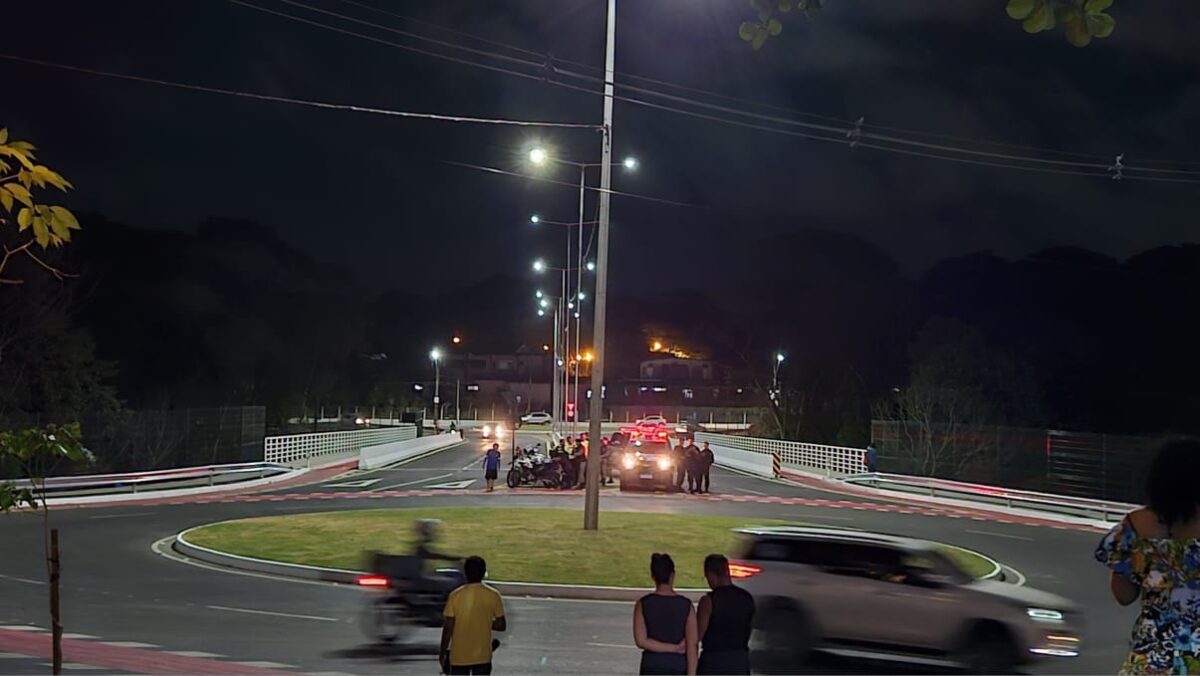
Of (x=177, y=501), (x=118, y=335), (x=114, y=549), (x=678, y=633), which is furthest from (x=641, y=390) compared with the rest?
(x=678, y=633)

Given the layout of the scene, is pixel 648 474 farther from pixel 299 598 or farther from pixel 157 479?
pixel 299 598

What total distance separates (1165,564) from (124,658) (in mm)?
10209

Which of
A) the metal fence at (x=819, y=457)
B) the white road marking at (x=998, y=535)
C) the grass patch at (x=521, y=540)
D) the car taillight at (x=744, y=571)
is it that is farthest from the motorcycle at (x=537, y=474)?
the car taillight at (x=744, y=571)

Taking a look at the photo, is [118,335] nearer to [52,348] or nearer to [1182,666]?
[52,348]

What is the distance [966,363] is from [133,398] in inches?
1761

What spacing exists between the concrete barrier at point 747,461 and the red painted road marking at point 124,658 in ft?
136

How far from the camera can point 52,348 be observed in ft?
156

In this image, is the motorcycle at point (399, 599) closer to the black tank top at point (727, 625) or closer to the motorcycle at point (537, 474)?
the black tank top at point (727, 625)

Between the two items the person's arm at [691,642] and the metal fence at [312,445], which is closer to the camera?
the person's arm at [691,642]

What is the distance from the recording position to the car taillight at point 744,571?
12535 mm

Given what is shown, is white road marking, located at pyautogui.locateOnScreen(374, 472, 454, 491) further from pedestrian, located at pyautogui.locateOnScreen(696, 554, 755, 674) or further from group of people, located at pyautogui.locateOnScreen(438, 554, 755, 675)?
Answer: pedestrian, located at pyautogui.locateOnScreen(696, 554, 755, 674)

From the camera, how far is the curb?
1708 cm

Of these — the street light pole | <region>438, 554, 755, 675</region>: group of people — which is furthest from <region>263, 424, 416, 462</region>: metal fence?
<region>438, 554, 755, 675</region>: group of people

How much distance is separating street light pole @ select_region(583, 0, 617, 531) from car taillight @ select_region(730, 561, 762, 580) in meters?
11.1
